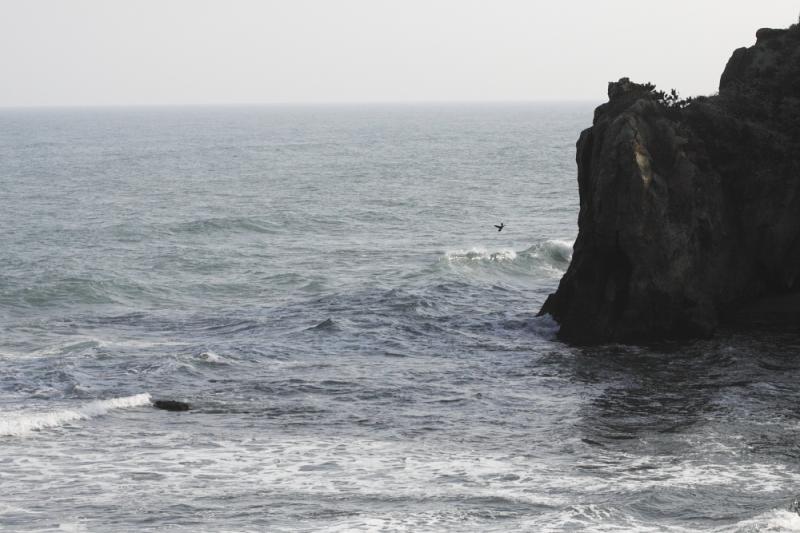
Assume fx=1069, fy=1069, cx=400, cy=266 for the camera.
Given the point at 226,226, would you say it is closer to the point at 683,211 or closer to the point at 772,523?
the point at 683,211

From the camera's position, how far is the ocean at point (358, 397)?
2381cm

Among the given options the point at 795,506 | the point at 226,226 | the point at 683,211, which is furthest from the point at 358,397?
the point at 226,226

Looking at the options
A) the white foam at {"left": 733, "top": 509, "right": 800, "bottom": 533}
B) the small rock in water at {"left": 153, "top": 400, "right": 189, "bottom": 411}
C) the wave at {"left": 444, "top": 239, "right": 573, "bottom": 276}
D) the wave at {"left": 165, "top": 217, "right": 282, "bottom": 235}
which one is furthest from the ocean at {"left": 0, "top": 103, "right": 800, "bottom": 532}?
the wave at {"left": 165, "top": 217, "right": 282, "bottom": 235}

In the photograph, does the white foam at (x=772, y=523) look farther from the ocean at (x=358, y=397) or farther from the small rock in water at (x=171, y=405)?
the small rock in water at (x=171, y=405)

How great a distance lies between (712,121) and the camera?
40125 mm

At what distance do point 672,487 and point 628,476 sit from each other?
1.19m

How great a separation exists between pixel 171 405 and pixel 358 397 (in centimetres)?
559

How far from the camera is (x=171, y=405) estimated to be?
1244 inches

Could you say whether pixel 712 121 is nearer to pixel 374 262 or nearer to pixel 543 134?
pixel 374 262

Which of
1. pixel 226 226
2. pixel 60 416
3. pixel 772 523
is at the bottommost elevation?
pixel 60 416

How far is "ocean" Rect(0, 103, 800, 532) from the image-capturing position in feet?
78.1

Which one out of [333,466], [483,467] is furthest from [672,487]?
[333,466]

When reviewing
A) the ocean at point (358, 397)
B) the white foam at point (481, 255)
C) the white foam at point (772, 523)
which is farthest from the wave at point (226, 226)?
the white foam at point (772, 523)

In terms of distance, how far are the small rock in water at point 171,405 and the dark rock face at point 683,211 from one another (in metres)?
14.4
